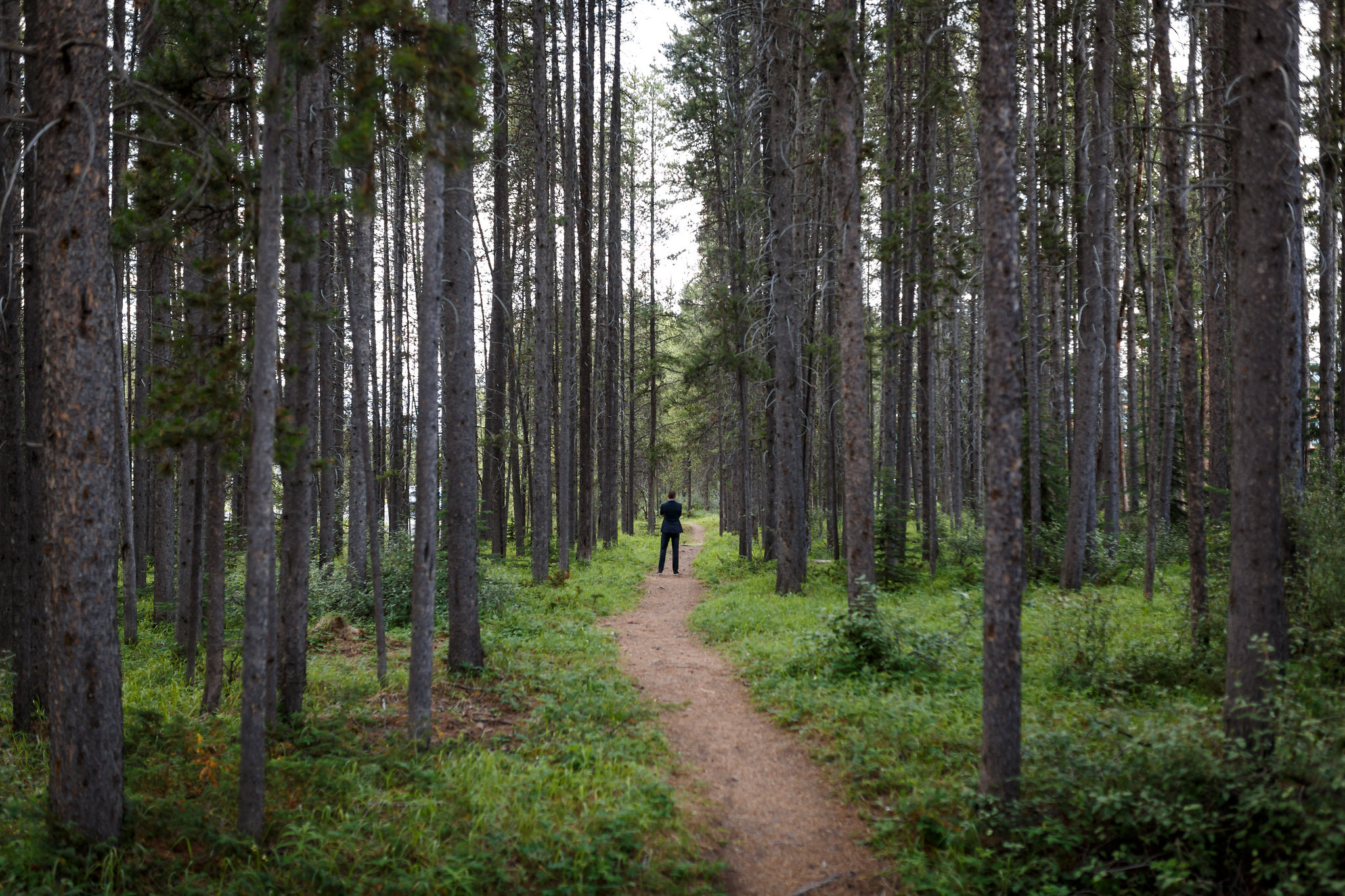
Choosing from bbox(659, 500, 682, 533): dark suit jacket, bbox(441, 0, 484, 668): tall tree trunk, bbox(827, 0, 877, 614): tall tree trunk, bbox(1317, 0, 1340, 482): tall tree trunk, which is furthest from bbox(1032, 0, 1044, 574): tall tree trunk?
bbox(441, 0, 484, 668): tall tree trunk

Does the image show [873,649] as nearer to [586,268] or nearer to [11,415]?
[11,415]

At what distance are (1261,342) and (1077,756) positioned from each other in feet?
9.83

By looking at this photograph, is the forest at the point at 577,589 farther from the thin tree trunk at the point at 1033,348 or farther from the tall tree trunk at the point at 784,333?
the thin tree trunk at the point at 1033,348

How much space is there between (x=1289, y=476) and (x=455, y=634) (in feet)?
30.8

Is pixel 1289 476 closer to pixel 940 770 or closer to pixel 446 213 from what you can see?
pixel 940 770

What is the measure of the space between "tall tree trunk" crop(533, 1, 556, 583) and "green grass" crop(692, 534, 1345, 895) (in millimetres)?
6481

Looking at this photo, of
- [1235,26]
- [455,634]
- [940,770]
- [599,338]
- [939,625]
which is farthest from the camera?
[599,338]

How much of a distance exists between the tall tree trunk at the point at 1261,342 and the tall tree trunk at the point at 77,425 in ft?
23.0

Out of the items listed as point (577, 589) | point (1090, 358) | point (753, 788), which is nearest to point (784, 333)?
point (1090, 358)

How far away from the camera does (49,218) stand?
419 cm

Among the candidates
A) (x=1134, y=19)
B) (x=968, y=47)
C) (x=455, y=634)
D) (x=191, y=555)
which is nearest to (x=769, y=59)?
(x=968, y=47)

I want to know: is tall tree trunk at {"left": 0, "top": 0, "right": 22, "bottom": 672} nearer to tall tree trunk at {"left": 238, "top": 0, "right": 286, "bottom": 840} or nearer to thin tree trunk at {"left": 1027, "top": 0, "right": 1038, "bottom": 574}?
tall tree trunk at {"left": 238, "top": 0, "right": 286, "bottom": 840}

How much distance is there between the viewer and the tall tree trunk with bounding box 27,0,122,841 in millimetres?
4164

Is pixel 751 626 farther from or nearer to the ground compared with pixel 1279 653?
nearer to the ground
